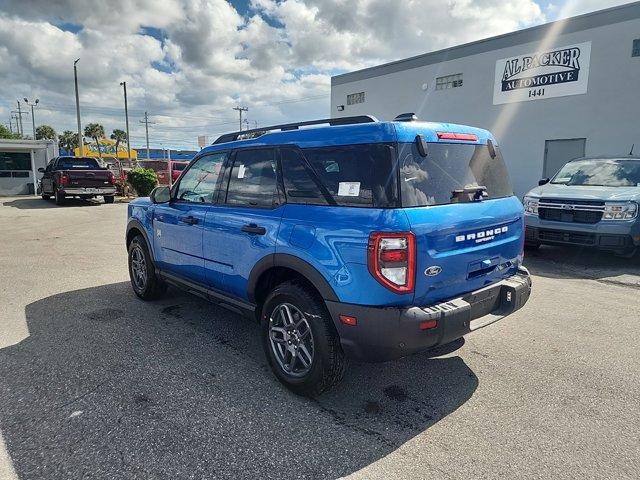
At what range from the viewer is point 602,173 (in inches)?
313

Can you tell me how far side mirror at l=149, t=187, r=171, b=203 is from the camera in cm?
473

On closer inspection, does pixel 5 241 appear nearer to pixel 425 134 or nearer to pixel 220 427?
pixel 220 427

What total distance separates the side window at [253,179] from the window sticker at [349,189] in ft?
2.18

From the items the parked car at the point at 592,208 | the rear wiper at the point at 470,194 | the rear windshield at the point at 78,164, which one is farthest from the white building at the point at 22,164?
the rear wiper at the point at 470,194

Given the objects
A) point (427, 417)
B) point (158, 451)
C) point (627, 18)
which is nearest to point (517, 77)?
point (627, 18)

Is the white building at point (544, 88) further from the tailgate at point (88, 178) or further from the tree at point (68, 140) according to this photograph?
the tree at point (68, 140)

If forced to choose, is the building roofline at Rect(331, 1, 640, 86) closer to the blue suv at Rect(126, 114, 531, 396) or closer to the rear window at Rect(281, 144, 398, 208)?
the blue suv at Rect(126, 114, 531, 396)

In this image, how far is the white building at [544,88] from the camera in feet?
42.9

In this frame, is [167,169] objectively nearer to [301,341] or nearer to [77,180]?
[77,180]

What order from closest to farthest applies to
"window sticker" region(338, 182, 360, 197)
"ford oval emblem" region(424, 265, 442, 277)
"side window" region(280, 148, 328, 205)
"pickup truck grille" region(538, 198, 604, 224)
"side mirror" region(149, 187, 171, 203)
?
"ford oval emblem" region(424, 265, 442, 277), "window sticker" region(338, 182, 360, 197), "side window" region(280, 148, 328, 205), "side mirror" region(149, 187, 171, 203), "pickup truck grille" region(538, 198, 604, 224)

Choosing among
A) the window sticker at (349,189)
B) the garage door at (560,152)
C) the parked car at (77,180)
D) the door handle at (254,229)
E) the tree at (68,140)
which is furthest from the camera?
the tree at (68,140)

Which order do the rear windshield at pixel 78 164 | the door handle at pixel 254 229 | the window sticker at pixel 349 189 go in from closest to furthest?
the window sticker at pixel 349 189
the door handle at pixel 254 229
the rear windshield at pixel 78 164

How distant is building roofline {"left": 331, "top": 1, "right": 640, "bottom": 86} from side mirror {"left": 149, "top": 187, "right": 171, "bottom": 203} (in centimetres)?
1472

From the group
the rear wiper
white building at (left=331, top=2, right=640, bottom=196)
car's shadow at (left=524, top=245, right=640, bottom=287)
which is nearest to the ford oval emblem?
the rear wiper
